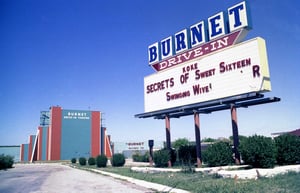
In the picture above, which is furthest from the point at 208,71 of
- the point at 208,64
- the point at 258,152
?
the point at 258,152

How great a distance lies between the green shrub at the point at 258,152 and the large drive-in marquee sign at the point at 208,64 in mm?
2871

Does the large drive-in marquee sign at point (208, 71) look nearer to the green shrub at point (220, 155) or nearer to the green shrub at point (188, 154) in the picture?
the green shrub at point (220, 155)

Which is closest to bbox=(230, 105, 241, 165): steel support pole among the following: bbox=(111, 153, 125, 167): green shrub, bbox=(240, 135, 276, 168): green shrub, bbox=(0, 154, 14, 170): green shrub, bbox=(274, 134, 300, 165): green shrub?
bbox=(240, 135, 276, 168): green shrub

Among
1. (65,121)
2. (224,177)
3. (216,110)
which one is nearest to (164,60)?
(216,110)

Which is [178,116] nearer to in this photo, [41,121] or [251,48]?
[251,48]

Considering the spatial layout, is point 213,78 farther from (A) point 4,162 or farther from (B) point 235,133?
(A) point 4,162

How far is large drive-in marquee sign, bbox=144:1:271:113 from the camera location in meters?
16.2

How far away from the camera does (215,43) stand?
19.0m

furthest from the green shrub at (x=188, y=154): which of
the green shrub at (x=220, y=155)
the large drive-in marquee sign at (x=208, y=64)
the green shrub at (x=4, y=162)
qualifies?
the green shrub at (x=4, y=162)

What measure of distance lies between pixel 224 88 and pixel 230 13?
16.2 feet

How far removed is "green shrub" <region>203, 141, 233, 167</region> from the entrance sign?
285 inches

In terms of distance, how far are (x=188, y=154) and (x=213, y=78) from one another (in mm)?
7424

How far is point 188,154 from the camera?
22.6 meters

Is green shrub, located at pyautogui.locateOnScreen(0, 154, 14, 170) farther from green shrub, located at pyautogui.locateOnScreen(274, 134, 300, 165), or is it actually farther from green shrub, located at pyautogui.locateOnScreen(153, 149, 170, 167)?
green shrub, located at pyautogui.locateOnScreen(274, 134, 300, 165)
